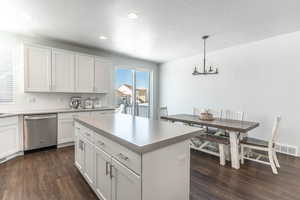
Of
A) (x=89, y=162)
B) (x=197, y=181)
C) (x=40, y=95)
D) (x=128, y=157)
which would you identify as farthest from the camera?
(x=40, y=95)

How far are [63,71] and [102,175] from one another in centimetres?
313

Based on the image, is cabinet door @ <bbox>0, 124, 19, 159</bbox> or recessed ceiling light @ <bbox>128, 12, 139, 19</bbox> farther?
cabinet door @ <bbox>0, 124, 19, 159</bbox>

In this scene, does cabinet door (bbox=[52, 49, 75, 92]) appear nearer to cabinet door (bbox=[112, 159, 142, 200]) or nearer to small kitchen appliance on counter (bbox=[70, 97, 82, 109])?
small kitchen appliance on counter (bbox=[70, 97, 82, 109])

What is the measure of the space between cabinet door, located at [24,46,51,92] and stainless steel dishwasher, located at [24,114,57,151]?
71 cm

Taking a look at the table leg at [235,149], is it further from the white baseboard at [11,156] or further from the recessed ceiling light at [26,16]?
the white baseboard at [11,156]

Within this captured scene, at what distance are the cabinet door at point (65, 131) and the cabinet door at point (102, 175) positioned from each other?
7.53 feet

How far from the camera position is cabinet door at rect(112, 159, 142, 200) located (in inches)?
46.6

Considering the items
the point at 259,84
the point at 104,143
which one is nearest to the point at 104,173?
the point at 104,143

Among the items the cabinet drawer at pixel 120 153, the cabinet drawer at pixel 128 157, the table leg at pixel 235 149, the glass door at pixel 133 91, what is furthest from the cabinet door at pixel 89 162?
the glass door at pixel 133 91

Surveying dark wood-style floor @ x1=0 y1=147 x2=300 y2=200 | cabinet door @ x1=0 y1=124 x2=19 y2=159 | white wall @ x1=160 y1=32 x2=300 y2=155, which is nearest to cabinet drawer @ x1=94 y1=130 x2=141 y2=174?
dark wood-style floor @ x1=0 y1=147 x2=300 y2=200

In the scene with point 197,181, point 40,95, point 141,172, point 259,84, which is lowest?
point 197,181

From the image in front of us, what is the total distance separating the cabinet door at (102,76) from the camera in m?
4.39

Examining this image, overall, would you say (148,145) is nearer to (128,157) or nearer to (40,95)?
(128,157)

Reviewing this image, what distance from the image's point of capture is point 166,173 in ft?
4.31
